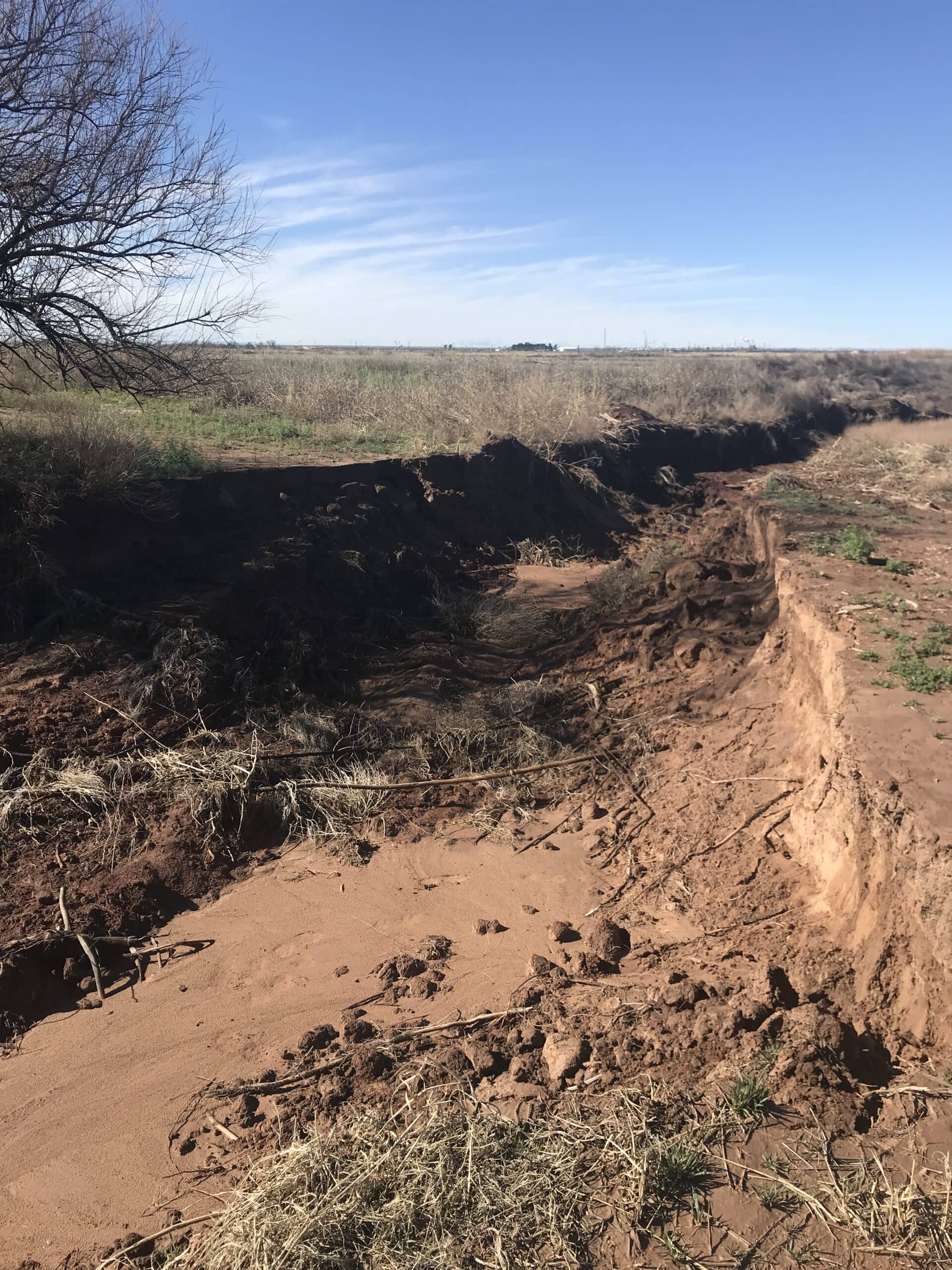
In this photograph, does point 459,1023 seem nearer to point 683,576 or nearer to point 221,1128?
point 221,1128

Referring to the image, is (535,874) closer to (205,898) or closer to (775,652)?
(205,898)

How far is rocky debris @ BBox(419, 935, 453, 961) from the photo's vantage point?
4383 millimetres

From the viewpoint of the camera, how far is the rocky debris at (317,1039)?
3.73 metres

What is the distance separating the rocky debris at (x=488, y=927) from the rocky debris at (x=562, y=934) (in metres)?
0.28

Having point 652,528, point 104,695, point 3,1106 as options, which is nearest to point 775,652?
point 104,695

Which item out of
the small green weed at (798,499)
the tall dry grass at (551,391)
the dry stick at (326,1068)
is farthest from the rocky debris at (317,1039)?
the small green weed at (798,499)

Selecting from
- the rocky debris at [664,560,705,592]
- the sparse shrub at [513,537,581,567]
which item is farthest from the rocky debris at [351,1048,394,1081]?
the sparse shrub at [513,537,581,567]

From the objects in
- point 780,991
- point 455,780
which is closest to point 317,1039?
point 780,991

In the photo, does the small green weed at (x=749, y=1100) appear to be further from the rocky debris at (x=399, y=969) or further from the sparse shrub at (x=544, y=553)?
the sparse shrub at (x=544, y=553)

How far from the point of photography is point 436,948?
14.6 feet

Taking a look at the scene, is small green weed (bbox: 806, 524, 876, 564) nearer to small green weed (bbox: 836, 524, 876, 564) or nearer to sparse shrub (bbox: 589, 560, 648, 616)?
small green weed (bbox: 836, 524, 876, 564)

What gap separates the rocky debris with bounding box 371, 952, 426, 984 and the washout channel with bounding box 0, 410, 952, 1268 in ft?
0.06

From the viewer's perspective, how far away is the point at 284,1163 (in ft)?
9.75

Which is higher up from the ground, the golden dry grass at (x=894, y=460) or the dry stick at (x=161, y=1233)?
the golden dry grass at (x=894, y=460)
